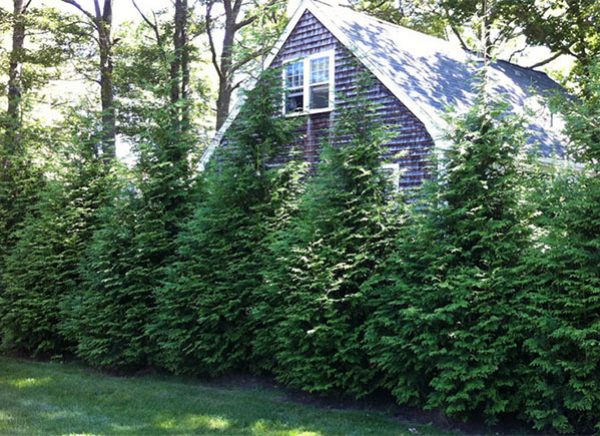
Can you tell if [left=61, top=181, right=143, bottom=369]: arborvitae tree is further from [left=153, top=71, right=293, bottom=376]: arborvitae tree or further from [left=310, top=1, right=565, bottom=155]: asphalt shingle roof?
[left=310, top=1, right=565, bottom=155]: asphalt shingle roof

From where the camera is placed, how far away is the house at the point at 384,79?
481 inches

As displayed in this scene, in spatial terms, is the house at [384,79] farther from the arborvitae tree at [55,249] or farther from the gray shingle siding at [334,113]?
the arborvitae tree at [55,249]

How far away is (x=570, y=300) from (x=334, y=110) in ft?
20.9

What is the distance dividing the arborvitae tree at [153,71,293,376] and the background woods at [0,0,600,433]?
31 mm

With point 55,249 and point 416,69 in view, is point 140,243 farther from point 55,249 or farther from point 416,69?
point 416,69

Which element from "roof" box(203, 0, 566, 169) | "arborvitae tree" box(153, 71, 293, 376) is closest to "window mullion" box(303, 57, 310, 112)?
"roof" box(203, 0, 566, 169)

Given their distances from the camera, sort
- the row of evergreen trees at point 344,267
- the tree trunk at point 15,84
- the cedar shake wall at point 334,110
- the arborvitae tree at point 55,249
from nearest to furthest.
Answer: the row of evergreen trees at point 344,267, the arborvitae tree at point 55,249, the cedar shake wall at point 334,110, the tree trunk at point 15,84

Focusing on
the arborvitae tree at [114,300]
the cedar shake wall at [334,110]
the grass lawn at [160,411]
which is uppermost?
the cedar shake wall at [334,110]

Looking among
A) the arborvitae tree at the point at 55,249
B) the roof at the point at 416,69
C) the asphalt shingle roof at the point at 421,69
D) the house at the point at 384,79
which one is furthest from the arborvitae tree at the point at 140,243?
the asphalt shingle roof at the point at 421,69

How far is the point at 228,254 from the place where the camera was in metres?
9.30

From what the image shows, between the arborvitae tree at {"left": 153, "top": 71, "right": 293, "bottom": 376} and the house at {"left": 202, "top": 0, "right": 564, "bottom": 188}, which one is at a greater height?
the house at {"left": 202, "top": 0, "right": 564, "bottom": 188}

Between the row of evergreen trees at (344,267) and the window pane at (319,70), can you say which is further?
the window pane at (319,70)

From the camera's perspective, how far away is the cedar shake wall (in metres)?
12.1

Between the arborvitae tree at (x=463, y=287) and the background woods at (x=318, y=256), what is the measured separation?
0.02 m
